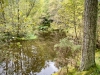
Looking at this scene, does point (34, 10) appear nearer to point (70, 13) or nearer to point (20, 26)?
point (20, 26)

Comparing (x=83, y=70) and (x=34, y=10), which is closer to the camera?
(x=83, y=70)

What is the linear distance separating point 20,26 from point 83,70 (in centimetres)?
1528

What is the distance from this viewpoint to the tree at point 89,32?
20.4 feet

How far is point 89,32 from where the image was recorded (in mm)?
6391

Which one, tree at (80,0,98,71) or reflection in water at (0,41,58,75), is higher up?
tree at (80,0,98,71)

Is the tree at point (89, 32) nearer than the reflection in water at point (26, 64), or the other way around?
the tree at point (89, 32)

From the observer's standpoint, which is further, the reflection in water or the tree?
the reflection in water

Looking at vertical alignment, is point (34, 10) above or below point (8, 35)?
above

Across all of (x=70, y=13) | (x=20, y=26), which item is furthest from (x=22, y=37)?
(x=70, y=13)

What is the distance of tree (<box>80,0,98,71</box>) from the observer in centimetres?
623

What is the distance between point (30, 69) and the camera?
10.7 metres

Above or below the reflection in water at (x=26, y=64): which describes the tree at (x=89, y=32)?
above

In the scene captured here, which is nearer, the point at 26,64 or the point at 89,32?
the point at 89,32

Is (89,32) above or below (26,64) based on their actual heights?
above
